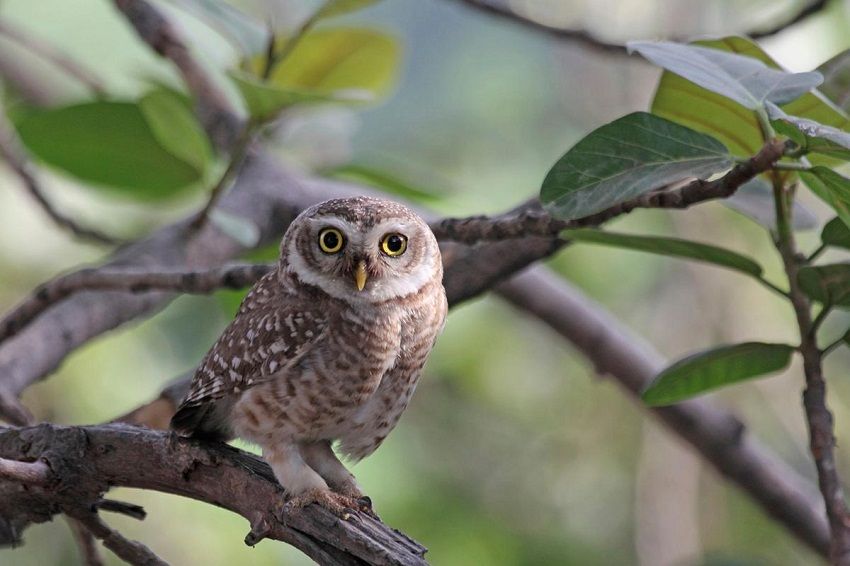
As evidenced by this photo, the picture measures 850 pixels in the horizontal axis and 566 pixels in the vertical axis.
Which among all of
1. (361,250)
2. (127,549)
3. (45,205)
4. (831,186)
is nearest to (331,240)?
(361,250)

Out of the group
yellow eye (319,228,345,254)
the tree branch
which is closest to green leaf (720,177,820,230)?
the tree branch

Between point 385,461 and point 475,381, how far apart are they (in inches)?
19.6

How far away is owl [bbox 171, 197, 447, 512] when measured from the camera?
1718 mm

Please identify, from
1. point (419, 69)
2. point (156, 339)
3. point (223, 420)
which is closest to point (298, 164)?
point (156, 339)

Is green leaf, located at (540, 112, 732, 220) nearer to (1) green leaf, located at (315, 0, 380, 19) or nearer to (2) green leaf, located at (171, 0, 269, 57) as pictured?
(1) green leaf, located at (315, 0, 380, 19)

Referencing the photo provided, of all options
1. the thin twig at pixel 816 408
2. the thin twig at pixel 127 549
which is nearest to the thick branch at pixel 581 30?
the thin twig at pixel 816 408

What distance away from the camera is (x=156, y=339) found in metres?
4.00

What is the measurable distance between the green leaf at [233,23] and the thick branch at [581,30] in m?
0.56

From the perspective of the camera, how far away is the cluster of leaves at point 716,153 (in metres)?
1.32

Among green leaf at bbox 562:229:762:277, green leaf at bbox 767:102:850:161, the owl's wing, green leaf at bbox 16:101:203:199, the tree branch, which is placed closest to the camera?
green leaf at bbox 767:102:850:161

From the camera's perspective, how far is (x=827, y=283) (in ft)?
5.23

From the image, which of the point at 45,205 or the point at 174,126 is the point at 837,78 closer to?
the point at 174,126

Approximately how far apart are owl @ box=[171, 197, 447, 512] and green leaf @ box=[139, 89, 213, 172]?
44 cm

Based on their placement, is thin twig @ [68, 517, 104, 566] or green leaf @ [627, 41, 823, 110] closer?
green leaf @ [627, 41, 823, 110]
